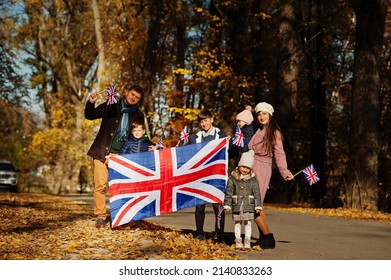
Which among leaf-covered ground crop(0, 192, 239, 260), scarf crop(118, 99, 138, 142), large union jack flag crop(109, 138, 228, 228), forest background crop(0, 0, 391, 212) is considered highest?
forest background crop(0, 0, 391, 212)

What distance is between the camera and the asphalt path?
915 cm

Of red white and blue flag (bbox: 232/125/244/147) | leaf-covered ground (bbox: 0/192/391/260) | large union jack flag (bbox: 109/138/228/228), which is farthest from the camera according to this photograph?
large union jack flag (bbox: 109/138/228/228)

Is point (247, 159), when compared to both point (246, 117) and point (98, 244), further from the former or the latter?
point (98, 244)

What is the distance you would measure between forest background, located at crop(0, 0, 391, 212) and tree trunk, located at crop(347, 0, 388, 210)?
0.03 meters

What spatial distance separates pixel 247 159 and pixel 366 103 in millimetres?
11830

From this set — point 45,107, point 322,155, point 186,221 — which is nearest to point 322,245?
point 186,221

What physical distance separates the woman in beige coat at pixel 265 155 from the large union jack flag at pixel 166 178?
2.96 ft

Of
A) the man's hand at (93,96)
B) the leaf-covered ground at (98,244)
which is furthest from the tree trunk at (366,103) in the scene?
the man's hand at (93,96)

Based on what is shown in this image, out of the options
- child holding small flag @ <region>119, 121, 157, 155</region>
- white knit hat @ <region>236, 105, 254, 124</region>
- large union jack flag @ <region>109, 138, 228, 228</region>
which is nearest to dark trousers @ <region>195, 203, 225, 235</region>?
large union jack flag @ <region>109, 138, 228, 228</region>

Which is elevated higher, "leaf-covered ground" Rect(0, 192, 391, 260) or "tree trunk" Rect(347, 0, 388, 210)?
"tree trunk" Rect(347, 0, 388, 210)

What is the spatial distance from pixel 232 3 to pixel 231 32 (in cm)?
135

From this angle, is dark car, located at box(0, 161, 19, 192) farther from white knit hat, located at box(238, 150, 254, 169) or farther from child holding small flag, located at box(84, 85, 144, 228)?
white knit hat, located at box(238, 150, 254, 169)

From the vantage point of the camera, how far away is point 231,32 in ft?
101
